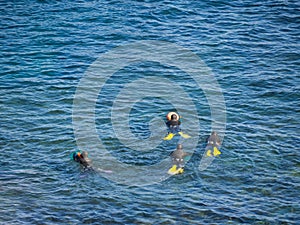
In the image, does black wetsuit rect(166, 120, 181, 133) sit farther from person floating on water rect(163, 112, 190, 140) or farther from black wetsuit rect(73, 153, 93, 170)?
black wetsuit rect(73, 153, 93, 170)

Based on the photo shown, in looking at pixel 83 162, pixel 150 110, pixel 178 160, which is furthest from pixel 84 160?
pixel 150 110

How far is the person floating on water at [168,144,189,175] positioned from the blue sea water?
36 cm

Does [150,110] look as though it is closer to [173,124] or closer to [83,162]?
[173,124]

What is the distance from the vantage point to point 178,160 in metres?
26.5

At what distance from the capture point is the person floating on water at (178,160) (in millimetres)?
26125

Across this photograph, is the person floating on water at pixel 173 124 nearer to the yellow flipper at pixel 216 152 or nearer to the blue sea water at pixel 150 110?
the blue sea water at pixel 150 110

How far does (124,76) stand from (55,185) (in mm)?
12956

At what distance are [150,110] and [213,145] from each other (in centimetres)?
584

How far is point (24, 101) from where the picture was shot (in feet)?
109

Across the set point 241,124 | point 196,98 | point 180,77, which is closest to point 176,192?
point 241,124

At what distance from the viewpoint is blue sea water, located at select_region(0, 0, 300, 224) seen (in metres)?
23.5

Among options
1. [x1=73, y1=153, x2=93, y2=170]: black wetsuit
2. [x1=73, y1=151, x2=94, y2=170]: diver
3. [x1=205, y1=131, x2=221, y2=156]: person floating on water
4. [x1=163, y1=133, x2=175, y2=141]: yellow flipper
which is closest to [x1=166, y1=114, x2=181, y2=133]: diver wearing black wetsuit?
[x1=163, y1=133, x2=175, y2=141]: yellow flipper

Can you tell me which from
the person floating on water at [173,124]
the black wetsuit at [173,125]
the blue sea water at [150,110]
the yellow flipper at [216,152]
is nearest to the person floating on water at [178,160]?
the blue sea water at [150,110]

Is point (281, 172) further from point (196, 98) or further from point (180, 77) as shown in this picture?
point (180, 77)
